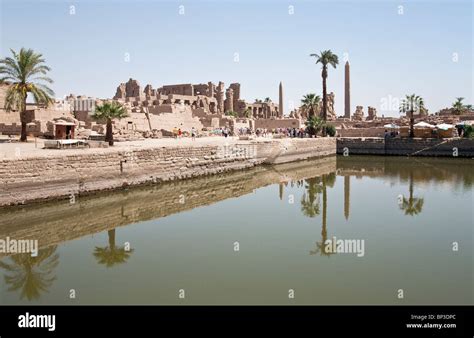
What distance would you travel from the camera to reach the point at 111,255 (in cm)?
1023

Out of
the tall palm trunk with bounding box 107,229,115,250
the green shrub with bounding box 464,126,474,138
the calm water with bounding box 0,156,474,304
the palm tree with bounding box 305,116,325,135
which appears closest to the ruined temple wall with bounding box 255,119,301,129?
the palm tree with bounding box 305,116,325,135

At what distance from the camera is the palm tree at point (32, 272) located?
8258 millimetres

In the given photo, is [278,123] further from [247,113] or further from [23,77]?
[23,77]

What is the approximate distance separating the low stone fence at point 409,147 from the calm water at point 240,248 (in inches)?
625

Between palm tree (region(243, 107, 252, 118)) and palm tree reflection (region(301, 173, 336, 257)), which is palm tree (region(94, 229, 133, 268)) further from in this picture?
palm tree (region(243, 107, 252, 118))

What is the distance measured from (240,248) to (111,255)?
305 centimetres

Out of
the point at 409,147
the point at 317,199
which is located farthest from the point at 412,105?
the point at 317,199

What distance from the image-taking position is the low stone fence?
33562 millimetres

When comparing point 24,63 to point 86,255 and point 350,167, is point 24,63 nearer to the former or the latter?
point 86,255

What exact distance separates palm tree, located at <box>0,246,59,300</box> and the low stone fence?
104 feet

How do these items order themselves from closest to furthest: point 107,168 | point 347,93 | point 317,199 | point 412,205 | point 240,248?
point 240,248
point 412,205
point 107,168
point 317,199
point 347,93

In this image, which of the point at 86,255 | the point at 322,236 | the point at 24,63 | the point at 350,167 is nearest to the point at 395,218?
the point at 322,236

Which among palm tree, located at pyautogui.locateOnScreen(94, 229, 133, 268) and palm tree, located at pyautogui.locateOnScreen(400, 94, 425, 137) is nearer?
palm tree, located at pyautogui.locateOnScreen(94, 229, 133, 268)
